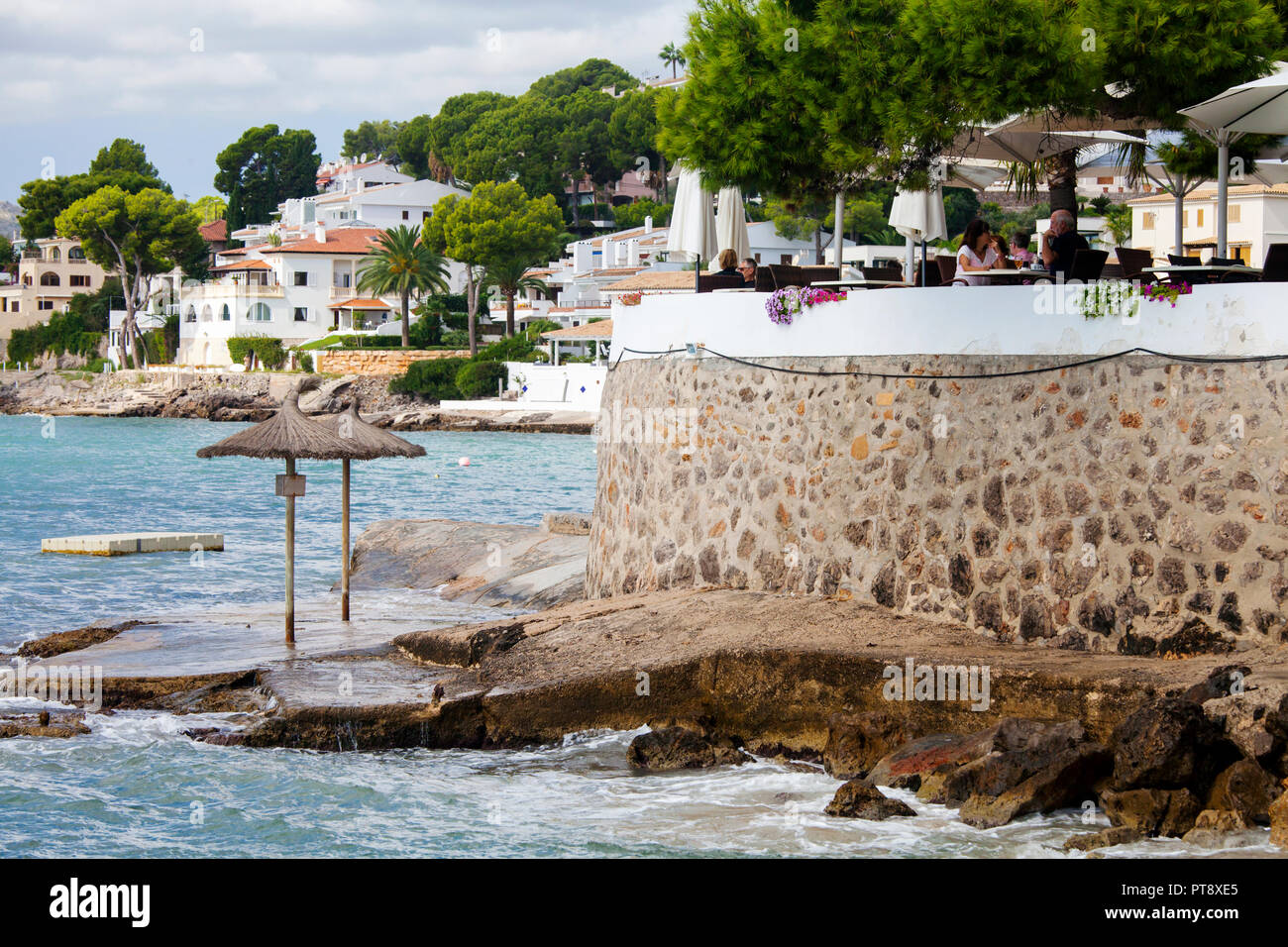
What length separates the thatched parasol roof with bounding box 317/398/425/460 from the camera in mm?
17047

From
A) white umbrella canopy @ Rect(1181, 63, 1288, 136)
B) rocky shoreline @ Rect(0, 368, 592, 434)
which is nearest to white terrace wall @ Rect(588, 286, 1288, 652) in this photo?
white umbrella canopy @ Rect(1181, 63, 1288, 136)

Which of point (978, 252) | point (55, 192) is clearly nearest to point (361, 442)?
point (978, 252)

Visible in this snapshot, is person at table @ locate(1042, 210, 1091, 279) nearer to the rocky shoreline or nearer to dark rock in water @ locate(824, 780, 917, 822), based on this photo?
dark rock in water @ locate(824, 780, 917, 822)

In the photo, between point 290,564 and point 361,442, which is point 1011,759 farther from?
point 290,564

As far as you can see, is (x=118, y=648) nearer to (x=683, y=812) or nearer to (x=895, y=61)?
(x=683, y=812)

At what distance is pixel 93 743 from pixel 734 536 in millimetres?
6198

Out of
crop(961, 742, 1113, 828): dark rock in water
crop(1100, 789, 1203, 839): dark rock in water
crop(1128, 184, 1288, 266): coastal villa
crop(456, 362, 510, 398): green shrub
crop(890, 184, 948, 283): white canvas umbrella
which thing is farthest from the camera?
crop(456, 362, 510, 398): green shrub

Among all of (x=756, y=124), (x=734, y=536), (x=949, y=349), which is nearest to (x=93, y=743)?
(x=734, y=536)

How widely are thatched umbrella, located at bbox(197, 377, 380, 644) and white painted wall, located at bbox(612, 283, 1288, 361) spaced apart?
151 inches

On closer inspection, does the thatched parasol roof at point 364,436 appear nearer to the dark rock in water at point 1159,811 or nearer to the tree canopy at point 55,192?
the dark rock in water at point 1159,811

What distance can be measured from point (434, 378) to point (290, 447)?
69.3 metres

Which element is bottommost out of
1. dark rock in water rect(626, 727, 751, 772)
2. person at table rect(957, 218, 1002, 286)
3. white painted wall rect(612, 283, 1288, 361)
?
dark rock in water rect(626, 727, 751, 772)

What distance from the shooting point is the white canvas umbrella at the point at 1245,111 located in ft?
43.2

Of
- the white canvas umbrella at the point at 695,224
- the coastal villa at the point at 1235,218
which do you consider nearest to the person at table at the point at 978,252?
the white canvas umbrella at the point at 695,224
